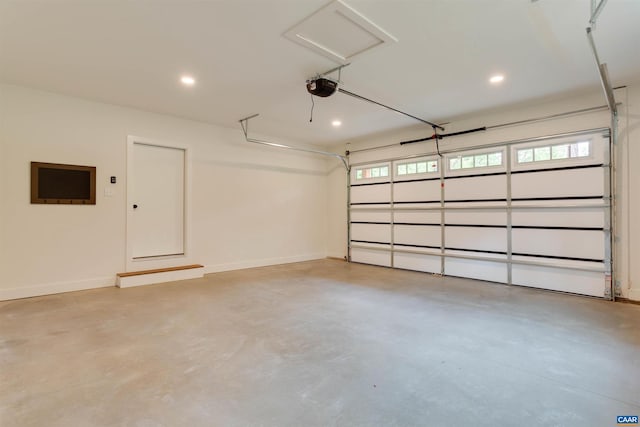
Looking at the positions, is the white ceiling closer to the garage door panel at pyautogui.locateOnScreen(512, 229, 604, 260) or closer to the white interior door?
the white interior door

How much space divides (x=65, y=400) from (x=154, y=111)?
172 inches

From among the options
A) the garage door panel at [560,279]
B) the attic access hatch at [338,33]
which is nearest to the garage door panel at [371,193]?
the garage door panel at [560,279]

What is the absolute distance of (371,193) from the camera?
6.64 metres

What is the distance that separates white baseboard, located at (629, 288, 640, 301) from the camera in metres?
3.73

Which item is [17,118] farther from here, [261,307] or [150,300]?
[261,307]

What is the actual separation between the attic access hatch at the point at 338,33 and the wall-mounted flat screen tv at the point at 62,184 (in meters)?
3.64

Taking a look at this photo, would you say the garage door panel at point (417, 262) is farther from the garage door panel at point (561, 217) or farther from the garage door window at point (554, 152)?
the garage door window at point (554, 152)

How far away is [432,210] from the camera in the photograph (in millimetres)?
5668

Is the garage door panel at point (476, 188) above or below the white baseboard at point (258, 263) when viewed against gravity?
above

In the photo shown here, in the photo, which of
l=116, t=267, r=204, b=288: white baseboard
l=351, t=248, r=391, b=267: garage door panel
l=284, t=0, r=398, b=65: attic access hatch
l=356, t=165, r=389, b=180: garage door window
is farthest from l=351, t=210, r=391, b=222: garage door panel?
l=284, t=0, r=398, b=65: attic access hatch

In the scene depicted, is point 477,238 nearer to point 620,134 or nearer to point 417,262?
point 417,262

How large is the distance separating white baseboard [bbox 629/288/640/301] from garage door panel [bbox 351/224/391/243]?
3.57 metres

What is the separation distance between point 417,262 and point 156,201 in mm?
4905

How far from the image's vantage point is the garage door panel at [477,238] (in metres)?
4.85
